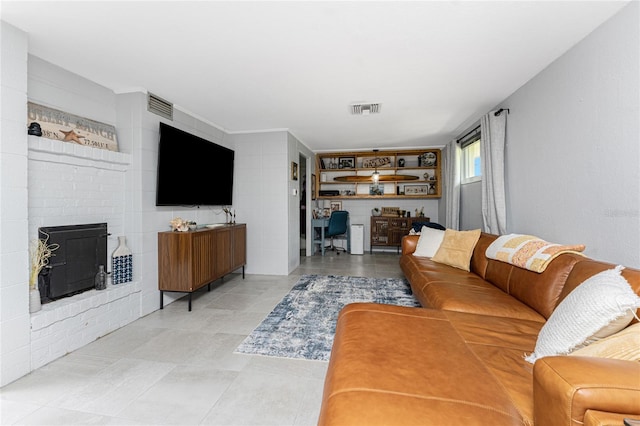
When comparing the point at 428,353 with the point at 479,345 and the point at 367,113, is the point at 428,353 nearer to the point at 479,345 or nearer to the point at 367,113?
the point at 479,345

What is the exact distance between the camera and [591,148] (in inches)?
73.9

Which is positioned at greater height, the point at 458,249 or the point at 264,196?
the point at 264,196

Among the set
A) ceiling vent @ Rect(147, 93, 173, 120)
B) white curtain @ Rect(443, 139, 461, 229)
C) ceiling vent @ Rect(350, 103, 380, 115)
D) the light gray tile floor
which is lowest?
the light gray tile floor

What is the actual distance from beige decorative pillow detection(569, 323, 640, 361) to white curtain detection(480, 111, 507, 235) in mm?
2254

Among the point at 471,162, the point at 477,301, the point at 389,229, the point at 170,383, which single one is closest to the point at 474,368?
the point at 477,301

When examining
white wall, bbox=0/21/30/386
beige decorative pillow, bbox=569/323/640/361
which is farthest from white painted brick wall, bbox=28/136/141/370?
beige decorative pillow, bbox=569/323/640/361

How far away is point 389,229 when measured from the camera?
6195 millimetres

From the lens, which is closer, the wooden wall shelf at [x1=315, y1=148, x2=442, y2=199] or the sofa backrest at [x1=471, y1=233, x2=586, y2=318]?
the sofa backrest at [x1=471, y1=233, x2=586, y2=318]

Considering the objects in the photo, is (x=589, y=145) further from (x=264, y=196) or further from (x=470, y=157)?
(x=264, y=196)

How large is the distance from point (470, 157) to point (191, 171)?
165 inches

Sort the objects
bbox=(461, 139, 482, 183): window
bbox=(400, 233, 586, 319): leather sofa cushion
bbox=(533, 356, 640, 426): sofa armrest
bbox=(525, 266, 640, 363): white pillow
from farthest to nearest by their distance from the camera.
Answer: bbox=(461, 139, 482, 183): window < bbox=(400, 233, 586, 319): leather sofa cushion < bbox=(525, 266, 640, 363): white pillow < bbox=(533, 356, 640, 426): sofa armrest

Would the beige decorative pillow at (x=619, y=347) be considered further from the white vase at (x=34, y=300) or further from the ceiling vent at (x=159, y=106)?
the ceiling vent at (x=159, y=106)

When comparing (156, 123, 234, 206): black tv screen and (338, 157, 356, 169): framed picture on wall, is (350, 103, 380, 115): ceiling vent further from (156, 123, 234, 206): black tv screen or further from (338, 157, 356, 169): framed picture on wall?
(338, 157, 356, 169): framed picture on wall

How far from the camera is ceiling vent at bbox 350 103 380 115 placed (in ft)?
10.7
